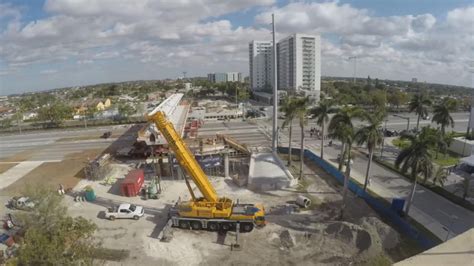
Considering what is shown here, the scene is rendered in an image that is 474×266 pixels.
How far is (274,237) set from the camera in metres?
23.6

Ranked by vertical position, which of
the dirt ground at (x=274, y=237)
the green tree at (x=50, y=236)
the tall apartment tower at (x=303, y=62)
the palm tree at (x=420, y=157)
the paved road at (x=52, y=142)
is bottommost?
the dirt ground at (x=274, y=237)

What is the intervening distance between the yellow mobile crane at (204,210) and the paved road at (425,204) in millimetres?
14045

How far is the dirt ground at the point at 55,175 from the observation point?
3609cm

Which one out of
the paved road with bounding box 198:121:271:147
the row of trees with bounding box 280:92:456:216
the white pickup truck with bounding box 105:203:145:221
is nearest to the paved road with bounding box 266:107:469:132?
the paved road with bounding box 198:121:271:147

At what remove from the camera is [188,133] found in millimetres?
54656

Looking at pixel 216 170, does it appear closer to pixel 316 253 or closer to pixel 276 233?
pixel 276 233

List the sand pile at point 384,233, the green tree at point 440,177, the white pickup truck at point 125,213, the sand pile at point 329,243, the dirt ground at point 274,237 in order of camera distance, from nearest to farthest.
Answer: the sand pile at point 329,243 → the dirt ground at point 274,237 → the sand pile at point 384,233 → the white pickup truck at point 125,213 → the green tree at point 440,177

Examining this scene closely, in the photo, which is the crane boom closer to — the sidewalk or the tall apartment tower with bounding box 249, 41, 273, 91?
the sidewalk

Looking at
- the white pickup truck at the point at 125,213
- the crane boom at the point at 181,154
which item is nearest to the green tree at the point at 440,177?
the crane boom at the point at 181,154

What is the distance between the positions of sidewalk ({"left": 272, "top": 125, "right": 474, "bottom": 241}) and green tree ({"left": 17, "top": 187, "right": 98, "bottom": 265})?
2519 centimetres

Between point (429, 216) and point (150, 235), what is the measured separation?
78.0 ft

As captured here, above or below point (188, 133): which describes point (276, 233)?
below

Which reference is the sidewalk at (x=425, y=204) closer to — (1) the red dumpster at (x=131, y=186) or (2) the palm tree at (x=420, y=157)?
(2) the palm tree at (x=420, y=157)

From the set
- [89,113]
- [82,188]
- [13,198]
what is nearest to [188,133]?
[82,188]
